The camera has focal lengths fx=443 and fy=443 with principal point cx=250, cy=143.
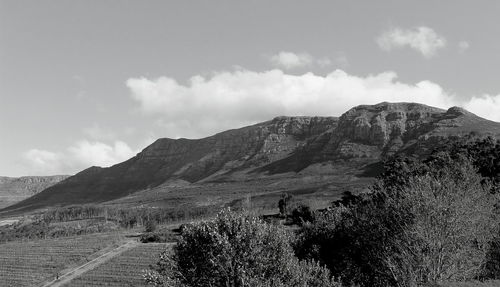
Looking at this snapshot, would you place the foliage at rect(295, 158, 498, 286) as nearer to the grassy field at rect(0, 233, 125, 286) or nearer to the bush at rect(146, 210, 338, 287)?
the bush at rect(146, 210, 338, 287)

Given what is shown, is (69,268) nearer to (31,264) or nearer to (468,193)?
(31,264)

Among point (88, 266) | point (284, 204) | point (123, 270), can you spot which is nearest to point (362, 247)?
point (123, 270)

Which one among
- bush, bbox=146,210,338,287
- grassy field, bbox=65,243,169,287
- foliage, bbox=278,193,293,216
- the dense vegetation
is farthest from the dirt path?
bush, bbox=146,210,338,287

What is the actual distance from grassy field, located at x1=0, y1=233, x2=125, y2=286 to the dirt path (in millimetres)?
2690

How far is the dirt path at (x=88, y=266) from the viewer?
335ft

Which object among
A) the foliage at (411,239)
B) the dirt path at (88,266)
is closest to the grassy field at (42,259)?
the dirt path at (88,266)

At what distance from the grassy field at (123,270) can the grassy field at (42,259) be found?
10061mm

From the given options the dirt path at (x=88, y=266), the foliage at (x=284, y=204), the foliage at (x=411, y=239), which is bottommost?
the dirt path at (x=88, y=266)

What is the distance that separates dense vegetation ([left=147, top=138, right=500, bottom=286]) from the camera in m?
31.6

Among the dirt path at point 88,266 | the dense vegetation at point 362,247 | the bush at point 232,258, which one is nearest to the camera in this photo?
the bush at point 232,258

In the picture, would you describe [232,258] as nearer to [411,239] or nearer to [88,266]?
[411,239]

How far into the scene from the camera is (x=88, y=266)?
116 metres

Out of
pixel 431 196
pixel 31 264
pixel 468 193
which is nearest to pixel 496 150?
pixel 468 193

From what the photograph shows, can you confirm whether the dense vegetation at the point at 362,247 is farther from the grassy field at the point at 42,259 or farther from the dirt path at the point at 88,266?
the grassy field at the point at 42,259
